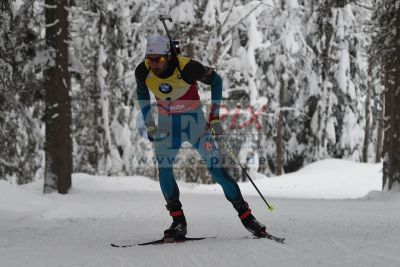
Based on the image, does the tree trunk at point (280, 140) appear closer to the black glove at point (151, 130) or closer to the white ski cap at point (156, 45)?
the black glove at point (151, 130)

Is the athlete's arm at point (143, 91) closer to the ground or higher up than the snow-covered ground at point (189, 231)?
higher up

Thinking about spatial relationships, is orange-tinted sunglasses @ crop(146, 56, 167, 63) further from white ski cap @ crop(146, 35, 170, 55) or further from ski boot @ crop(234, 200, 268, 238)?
ski boot @ crop(234, 200, 268, 238)

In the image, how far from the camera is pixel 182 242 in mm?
5148

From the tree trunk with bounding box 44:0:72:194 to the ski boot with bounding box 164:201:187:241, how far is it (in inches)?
273

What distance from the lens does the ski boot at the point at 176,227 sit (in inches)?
205

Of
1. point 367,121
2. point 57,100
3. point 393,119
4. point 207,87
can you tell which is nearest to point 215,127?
point 393,119

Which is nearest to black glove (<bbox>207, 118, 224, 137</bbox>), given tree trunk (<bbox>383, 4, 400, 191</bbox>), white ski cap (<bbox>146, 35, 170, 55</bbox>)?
white ski cap (<bbox>146, 35, 170, 55</bbox>)

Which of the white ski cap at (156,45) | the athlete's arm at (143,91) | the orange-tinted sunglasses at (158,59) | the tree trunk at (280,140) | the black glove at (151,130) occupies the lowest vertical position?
the tree trunk at (280,140)

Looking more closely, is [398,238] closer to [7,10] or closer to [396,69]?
[396,69]

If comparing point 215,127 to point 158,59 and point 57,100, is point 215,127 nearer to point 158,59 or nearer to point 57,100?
point 158,59

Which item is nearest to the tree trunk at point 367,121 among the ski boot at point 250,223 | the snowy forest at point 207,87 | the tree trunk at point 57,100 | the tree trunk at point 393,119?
the snowy forest at point 207,87

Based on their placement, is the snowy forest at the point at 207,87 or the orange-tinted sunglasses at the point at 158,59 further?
the snowy forest at the point at 207,87

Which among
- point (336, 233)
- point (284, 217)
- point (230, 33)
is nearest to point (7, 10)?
point (284, 217)

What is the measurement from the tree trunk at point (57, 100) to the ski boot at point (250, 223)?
7370 millimetres
